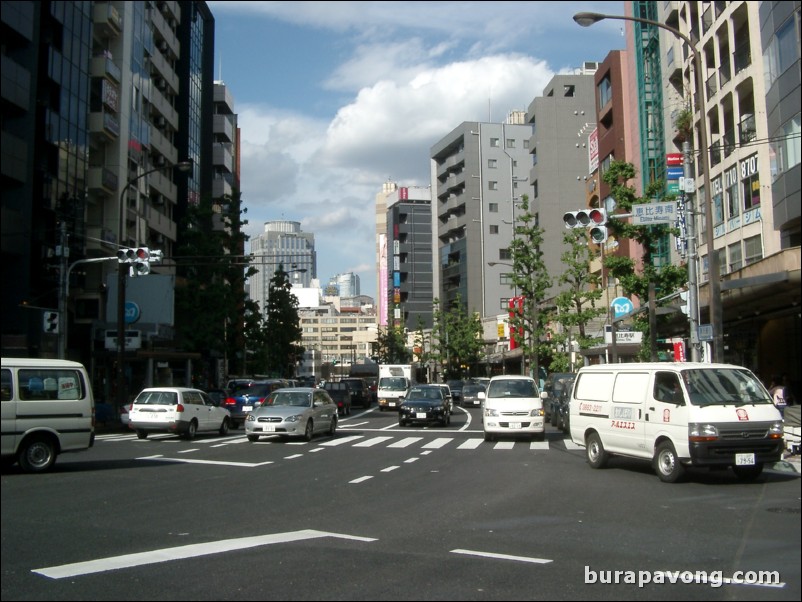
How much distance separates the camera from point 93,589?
6.05m

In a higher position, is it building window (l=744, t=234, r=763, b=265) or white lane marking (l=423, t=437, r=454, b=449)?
building window (l=744, t=234, r=763, b=265)

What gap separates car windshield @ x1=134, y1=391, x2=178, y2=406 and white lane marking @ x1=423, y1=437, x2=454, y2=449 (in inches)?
326

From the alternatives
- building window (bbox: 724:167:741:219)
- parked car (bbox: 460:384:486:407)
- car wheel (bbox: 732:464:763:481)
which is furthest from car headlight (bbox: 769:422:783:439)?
parked car (bbox: 460:384:486:407)

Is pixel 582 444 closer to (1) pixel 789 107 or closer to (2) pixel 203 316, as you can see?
(1) pixel 789 107

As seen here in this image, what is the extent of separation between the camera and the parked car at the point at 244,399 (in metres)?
31.8

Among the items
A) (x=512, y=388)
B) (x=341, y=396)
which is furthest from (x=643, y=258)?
(x=341, y=396)

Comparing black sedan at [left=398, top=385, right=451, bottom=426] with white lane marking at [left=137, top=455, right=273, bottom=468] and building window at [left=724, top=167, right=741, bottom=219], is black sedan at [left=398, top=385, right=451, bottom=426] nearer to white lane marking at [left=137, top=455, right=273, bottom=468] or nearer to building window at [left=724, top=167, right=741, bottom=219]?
white lane marking at [left=137, top=455, right=273, bottom=468]

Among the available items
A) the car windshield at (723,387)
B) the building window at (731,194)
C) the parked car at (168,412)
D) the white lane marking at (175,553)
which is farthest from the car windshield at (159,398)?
the building window at (731,194)

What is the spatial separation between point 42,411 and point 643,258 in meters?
20.0

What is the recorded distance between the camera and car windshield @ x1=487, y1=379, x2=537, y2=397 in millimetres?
23092

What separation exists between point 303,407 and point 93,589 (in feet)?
54.9

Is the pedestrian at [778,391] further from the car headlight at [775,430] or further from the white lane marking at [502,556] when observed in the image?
the white lane marking at [502,556]

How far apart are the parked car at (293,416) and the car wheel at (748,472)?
1319cm

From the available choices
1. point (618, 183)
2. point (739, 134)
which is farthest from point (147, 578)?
point (618, 183)
